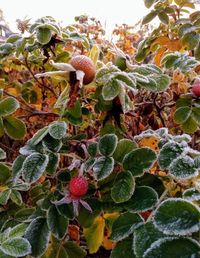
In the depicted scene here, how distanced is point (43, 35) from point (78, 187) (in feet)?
1.65

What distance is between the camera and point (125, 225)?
2.10 feet

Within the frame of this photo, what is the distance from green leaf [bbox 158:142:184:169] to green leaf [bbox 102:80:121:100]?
171 millimetres

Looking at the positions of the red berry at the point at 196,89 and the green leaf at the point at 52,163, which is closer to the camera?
the green leaf at the point at 52,163

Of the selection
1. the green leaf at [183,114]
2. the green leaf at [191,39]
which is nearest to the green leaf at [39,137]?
the green leaf at [183,114]

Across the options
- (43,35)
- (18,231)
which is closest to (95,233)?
(18,231)

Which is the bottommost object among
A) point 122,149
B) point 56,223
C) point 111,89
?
point 56,223

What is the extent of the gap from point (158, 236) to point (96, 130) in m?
0.72

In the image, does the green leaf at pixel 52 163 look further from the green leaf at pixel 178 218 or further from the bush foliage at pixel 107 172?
the green leaf at pixel 178 218

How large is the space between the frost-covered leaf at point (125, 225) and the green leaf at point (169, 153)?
0.10 m

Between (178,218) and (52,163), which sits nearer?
(178,218)

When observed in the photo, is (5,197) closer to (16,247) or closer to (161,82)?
(16,247)

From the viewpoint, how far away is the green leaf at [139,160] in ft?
2.39

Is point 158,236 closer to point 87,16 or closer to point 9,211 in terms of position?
point 9,211

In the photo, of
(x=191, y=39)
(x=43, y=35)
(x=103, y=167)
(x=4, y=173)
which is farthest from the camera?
(x=191, y=39)
